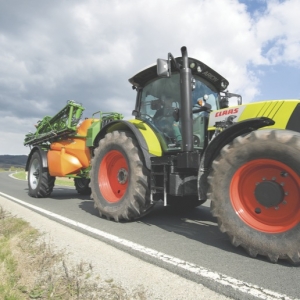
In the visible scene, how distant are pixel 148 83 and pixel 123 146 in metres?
1.20

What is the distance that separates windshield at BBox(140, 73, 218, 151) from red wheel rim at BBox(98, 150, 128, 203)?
2.73ft

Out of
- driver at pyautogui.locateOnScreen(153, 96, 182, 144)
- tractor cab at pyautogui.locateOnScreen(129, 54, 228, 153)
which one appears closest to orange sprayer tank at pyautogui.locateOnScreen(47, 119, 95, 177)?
tractor cab at pyautogui.locateOnScreen(129, 54, 228, 153)

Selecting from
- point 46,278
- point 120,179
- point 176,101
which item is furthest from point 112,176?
point 46,278

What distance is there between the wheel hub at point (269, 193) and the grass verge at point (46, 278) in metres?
1.45

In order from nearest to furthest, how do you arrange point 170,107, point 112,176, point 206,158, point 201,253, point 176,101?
point 201,253 < point 206,158 < point 176,101 < point 170,107 < point 112,176

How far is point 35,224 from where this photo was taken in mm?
4312

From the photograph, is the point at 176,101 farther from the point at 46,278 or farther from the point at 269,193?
the point at 46,278

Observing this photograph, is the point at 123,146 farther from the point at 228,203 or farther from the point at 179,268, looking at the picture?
the point at 179,268

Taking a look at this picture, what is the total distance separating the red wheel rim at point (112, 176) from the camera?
464 centimetres

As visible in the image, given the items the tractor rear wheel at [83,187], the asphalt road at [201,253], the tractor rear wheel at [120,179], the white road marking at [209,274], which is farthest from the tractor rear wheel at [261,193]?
the tractor rear wheel at [83,187]

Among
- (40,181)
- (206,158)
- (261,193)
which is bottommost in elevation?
(40,181)

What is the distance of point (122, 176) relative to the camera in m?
4.60

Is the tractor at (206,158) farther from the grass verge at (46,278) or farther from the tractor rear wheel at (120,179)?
the grass verge at (46,278)

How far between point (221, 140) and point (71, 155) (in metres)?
4.68
